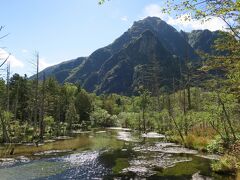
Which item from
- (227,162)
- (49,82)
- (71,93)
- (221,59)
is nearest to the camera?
(221,59)

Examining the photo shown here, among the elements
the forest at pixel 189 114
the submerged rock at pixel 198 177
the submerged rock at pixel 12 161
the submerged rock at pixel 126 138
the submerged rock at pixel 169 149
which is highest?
the forest at pixel 189 114

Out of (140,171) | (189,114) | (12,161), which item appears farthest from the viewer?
(189,114)

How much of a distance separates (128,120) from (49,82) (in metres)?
24.9

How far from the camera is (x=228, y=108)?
97.2ft

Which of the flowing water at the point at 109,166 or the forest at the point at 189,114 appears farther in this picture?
the flowing water at the point at 109,166

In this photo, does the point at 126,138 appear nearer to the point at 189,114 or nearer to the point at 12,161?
the point at 189,114

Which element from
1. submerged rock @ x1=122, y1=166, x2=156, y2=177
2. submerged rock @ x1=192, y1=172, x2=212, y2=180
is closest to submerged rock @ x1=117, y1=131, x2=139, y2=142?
submerged rock @ x1=122, y1=166, x2=156, y2=177

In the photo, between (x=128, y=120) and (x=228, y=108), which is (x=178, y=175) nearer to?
(x=228, y=108)

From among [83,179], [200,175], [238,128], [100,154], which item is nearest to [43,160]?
[100,154]

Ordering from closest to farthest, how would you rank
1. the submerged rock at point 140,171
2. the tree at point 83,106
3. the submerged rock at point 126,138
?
1. the submerged rock at point 140,171
2. the submerged rock at point 126,138
3. the tree at point 83,106

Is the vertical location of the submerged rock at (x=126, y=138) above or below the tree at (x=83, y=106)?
below

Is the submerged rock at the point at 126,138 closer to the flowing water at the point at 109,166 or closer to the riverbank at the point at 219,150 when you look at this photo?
the riverbank at the point at 219,150

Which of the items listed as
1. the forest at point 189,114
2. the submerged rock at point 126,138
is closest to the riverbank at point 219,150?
the forest at point 189,114

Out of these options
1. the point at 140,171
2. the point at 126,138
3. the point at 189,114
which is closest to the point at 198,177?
the point at 140,171
